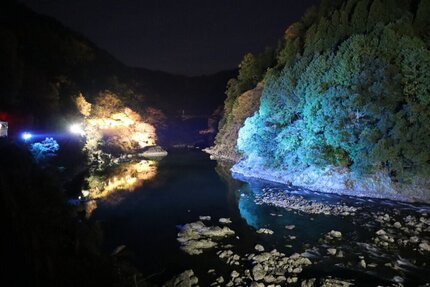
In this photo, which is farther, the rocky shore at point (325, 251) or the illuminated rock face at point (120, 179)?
the illuminated rock face at point (120, 179)

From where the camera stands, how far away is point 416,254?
13.5 m

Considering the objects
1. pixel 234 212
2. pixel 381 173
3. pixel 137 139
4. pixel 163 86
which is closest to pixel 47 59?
pixel 137 139

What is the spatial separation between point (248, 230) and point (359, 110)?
13.5 meters

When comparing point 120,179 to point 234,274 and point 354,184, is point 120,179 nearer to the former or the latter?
point 354,184

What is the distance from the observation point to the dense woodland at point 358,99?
22172mm

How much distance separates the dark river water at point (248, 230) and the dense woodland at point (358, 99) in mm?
3840

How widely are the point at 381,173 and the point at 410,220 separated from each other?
7148 mm

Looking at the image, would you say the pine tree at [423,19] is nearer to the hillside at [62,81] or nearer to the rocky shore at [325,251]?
the rocky shore at [325,251]

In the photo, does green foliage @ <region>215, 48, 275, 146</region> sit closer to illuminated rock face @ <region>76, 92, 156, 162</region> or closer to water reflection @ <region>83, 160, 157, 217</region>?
illuminated rock face @ <region>76, 92, 156, 162</region>

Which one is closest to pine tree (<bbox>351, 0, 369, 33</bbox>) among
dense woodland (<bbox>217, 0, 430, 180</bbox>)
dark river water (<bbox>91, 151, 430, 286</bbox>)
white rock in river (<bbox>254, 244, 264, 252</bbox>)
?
dense woodland (<bbox>217, 0, 430, 180</bbox>)

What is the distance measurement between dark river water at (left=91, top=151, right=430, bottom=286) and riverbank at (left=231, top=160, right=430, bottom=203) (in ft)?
4.84

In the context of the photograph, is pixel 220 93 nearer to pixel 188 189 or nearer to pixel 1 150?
pixel 188 189

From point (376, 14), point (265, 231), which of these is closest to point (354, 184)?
point (265, 231)

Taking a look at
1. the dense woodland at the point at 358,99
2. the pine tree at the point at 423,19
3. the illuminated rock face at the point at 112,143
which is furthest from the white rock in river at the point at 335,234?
the pine tree at the point at 423,19
